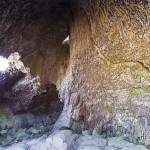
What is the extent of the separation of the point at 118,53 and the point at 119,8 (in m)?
0.28

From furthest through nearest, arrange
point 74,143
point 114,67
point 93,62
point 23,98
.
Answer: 1. point 23,98
2. point 93,62
3. point 114,67
4. point 74,143

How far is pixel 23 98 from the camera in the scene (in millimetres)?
3314

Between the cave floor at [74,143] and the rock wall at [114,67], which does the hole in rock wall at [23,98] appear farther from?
the cave floor at [74,143]

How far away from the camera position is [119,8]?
1891 millimetres

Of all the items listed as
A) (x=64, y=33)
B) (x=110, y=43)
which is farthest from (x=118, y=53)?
(x=64, y=33)

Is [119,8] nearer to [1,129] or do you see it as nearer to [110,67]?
[110,67]

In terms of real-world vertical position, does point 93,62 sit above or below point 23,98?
above

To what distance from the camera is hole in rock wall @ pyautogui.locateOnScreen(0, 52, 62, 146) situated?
3.09 m

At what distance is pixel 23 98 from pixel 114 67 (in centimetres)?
147

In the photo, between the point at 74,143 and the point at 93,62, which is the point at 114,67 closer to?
the point at 93,62

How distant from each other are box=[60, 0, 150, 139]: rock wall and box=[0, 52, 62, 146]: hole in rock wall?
830 mm

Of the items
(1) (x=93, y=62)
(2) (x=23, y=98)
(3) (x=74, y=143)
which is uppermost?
(1) (x=93, y=62)

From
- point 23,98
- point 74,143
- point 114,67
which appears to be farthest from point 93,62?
point 23,98

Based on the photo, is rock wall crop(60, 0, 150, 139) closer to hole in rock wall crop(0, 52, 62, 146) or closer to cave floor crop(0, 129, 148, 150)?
cave floor crop(0, 129, 148, 150)
